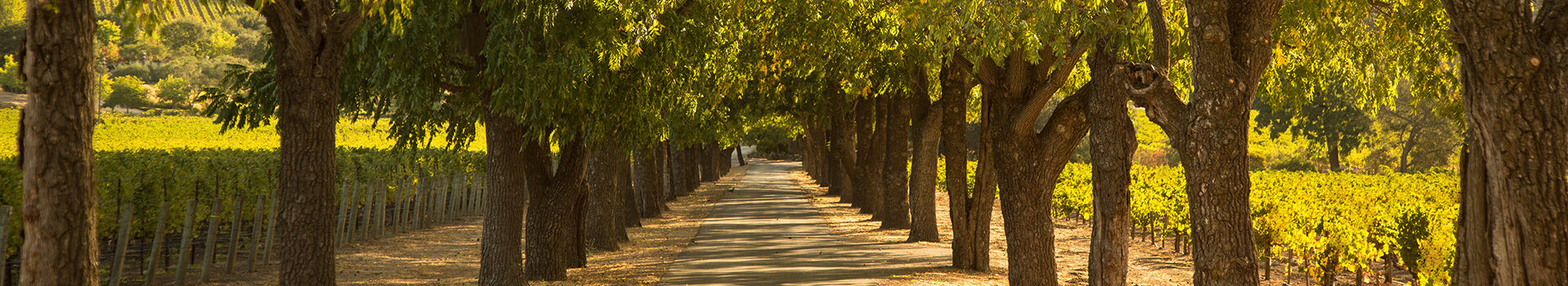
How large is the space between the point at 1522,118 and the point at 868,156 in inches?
789

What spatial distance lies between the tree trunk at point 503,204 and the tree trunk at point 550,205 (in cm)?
49

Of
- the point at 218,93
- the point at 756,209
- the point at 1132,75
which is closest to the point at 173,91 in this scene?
the point at 756,209

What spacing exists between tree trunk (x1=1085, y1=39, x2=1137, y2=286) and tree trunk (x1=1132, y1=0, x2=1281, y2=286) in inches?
59.4

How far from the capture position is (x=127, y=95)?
254ft

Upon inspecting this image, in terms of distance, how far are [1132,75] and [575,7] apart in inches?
190

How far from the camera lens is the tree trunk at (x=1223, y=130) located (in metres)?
5.65

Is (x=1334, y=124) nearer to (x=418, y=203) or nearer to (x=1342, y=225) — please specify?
(x=418, y=203)

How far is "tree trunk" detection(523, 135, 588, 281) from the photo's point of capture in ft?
36.8

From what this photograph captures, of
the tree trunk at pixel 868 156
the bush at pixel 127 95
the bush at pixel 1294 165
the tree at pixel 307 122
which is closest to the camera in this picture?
the tree at pixel 307 122

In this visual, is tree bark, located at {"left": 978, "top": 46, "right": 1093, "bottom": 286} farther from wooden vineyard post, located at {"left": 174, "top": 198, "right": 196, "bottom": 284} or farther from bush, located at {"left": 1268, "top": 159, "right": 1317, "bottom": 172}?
bush, located at {"left": 1268, "top": 159, "right": 1317, "bottom": 172}

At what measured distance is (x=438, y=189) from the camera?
22.4m

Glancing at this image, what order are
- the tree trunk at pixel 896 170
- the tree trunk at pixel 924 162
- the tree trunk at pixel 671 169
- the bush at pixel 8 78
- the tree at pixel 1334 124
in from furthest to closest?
the bush at pixel 8 78
the tree at pixel 1334 124
the tree trunk at pixel 671 169
the tree trunk at pixel 896 170
the tree trunk at pixel 924 162

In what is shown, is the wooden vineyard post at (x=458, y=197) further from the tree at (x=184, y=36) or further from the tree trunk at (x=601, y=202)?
the tree at (x=184, y=36)

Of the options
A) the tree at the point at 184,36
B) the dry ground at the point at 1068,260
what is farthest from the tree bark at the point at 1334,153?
the tree at the point at 184,36
